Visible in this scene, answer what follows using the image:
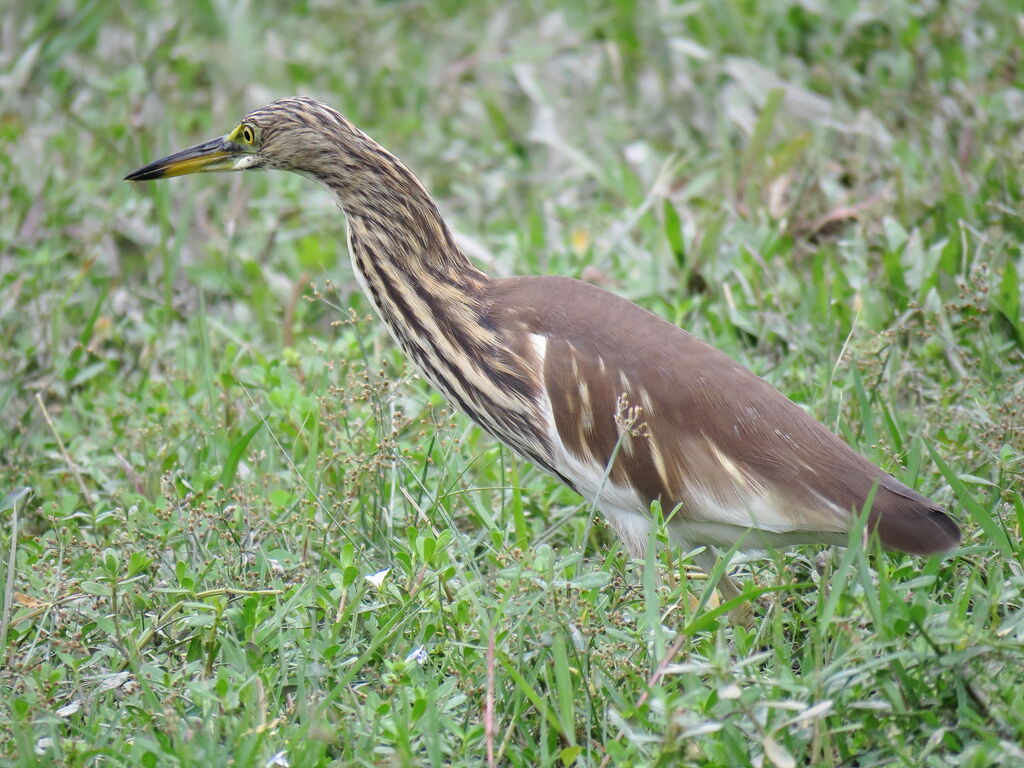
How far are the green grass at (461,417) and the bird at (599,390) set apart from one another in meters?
0.15

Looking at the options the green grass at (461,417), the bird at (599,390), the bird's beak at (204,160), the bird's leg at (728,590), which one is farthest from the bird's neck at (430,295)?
the bird's leg at (728,590)

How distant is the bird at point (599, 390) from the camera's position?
2.90 metres

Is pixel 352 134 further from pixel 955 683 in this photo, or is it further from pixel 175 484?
pixel 955 683

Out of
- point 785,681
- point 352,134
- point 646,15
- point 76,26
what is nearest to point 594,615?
point 785,681

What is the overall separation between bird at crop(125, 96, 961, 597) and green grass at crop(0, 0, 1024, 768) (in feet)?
0.50

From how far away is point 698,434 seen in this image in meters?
3.02

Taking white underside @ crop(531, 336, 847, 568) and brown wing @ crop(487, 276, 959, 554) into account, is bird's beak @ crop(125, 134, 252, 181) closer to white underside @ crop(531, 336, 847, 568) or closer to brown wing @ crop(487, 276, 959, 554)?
brown wing @ crop(487, 276, 959, 554)

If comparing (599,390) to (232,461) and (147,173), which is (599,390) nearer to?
(232,461)

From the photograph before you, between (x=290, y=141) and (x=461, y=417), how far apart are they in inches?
40.6

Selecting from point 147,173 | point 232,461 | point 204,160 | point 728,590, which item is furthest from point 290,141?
point 728,590

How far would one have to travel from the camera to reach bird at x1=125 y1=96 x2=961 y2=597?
114 inches

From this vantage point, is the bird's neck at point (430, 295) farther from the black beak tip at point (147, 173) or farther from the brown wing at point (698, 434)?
the black beak tip at point (147, 173)

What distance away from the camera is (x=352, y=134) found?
3.34m

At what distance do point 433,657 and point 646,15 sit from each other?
415 cm
